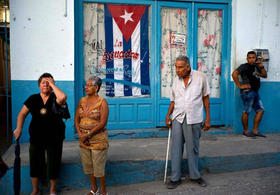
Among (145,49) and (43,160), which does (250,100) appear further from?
(43,160)

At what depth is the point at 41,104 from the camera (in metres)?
3.80

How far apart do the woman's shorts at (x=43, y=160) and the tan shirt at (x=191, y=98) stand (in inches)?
65.8

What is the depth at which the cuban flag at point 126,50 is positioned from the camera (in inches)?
241

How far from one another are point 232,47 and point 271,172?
271 centimetres

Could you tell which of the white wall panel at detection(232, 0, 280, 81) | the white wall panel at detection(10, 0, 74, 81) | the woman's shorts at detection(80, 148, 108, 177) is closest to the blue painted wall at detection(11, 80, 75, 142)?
the white wall panel at detection(10, 0, 74, 81)

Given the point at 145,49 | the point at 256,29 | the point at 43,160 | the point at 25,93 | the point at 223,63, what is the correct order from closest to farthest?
1. the point at 43,160
2. the point at 25,93
3. the point at 145,49
4. the point at 256,29
5. the point at 223,63

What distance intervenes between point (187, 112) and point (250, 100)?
254 centimetres

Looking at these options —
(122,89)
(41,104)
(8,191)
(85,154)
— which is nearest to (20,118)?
(41,104)

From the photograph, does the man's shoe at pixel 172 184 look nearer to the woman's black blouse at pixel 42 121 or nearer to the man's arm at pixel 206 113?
the man's arm at pixel 206 113

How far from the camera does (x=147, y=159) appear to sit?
4.66 metres

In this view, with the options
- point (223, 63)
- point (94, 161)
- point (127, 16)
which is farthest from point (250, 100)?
point (94, 161)

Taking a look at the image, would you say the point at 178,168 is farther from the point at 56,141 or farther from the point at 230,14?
the point at 230,14

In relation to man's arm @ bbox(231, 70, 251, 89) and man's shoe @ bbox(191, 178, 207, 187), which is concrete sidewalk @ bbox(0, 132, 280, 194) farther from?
man's arm @ bbox(231, 70, 251, 89)

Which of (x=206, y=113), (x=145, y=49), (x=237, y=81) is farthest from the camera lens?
(x=145, y=49)
